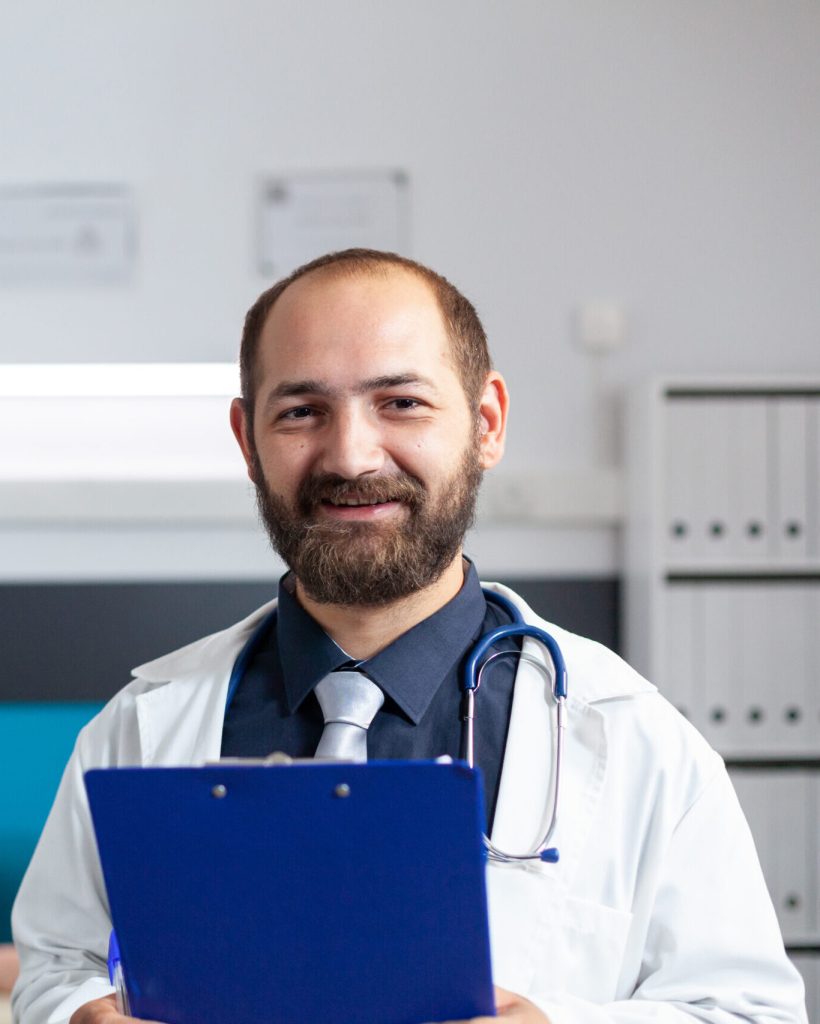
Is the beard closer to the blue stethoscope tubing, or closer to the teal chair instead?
the blue stethoscope tubing

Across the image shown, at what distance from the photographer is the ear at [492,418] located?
1.28 m

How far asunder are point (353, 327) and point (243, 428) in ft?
Result: 0.70

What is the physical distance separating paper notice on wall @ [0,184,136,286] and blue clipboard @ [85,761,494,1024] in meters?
2.29

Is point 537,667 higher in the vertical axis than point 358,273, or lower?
lower

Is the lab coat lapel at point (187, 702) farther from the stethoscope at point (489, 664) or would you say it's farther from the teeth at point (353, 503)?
the teeth at point (353, 503)

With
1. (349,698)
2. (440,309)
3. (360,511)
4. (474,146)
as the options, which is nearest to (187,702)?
(349,698)

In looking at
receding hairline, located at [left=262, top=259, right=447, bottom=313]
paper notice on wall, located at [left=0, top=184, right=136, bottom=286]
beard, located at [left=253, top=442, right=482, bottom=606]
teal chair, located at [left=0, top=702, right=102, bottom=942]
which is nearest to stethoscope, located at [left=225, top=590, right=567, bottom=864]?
beard, located at [left=253, top=442, right=482, bottom=606]

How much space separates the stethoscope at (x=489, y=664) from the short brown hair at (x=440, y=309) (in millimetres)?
243

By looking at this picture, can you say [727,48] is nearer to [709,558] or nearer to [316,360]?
[709,558]

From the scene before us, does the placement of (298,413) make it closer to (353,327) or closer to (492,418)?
(353,327)

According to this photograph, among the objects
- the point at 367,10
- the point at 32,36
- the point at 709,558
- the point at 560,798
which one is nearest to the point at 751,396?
the point at 709,558

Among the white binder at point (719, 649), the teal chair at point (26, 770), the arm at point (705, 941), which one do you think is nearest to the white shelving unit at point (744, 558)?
the white binder at point (719, 649)

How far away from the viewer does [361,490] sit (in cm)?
113

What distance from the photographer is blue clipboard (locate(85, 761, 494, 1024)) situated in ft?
2.68
